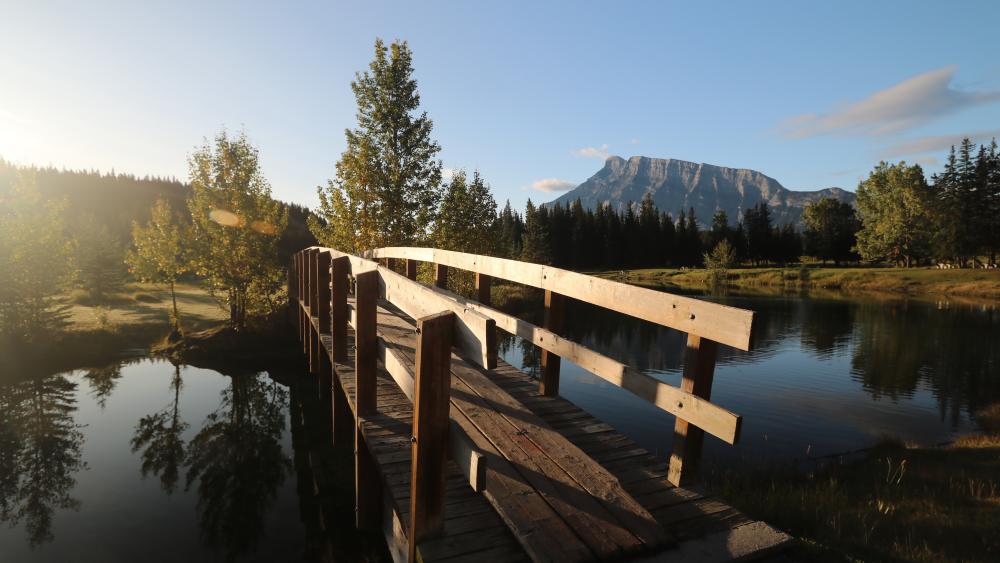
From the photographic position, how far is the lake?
819 centimetres

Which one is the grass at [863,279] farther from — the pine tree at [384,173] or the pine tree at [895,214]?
the pine tree at [384,173]

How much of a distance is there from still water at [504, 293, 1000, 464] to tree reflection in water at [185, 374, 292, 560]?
8895 mm

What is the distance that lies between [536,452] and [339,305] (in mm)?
4305

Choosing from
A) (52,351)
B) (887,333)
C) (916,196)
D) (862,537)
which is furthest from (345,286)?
(916,196)

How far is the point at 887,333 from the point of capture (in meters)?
29.6

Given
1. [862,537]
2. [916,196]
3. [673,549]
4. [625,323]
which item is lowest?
[625,323]

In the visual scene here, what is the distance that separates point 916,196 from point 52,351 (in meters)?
91.8

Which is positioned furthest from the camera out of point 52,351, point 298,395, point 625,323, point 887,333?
point 625,323

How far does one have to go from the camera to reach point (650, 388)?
3.77 m

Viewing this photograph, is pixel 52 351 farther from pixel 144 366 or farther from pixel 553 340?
pixel 553 340

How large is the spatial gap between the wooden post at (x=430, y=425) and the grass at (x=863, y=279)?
6556 centimetres

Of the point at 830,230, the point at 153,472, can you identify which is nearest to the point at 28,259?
the point at 153,472

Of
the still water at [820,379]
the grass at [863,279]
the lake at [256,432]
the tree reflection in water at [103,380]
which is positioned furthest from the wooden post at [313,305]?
the grass at [863,279]

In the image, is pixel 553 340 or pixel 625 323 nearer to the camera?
pixel 553 340
